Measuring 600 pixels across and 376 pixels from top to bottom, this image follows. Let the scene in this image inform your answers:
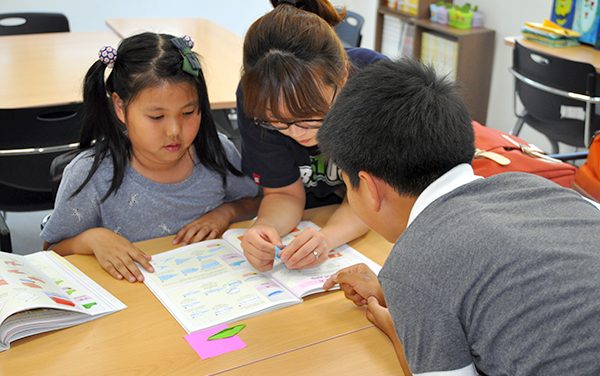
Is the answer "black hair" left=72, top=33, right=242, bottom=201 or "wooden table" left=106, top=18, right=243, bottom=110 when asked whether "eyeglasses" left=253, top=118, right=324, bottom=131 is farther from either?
"wooden table" left=106, top=18, right=243, bottom=110

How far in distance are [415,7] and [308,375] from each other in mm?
3737

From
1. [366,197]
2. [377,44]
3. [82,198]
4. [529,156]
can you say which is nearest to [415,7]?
[377,44]

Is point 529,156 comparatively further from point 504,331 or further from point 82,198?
point 82,198

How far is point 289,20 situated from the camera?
1513 mm

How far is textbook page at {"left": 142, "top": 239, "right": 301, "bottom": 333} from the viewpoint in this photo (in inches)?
52.7

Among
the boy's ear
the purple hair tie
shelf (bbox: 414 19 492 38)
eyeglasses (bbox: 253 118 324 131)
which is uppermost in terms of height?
the purple hair tie

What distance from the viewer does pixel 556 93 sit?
9.90ft

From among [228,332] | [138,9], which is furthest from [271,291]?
[138,9]

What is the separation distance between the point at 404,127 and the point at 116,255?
30.3 inches

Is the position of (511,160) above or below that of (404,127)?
below

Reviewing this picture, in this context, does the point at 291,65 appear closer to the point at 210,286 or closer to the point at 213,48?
the point at 210,286

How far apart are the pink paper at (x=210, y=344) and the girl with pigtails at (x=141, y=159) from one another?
346 millimetres

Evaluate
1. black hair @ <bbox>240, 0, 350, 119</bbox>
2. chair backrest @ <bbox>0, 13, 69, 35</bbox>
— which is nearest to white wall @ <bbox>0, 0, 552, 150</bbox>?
chair backrest @ <bbox>0, 13, 69, 35</bbox>

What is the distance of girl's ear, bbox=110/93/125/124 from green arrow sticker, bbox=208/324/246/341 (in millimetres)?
657
